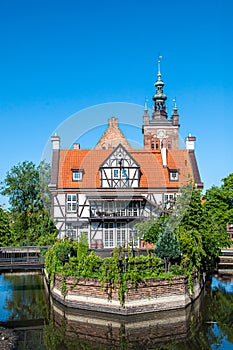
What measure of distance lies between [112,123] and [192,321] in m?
29.7

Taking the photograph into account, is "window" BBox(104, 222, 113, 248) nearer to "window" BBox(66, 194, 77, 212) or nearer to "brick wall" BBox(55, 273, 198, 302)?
"window" BBox(66, 194, 77, 212)

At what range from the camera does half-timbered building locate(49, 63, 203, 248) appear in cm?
3525

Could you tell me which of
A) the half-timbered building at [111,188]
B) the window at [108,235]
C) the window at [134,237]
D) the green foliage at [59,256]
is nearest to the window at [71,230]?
the half-timbered building at [111,188]

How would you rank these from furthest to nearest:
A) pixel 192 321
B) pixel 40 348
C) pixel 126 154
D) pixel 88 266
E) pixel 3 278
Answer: pixel 126 154
pixel 3 278
pixel 88 266
pixel 192 321
pixel 40 348

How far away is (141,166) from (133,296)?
1932 centimetres

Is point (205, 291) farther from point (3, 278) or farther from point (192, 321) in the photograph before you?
point (3, 278)

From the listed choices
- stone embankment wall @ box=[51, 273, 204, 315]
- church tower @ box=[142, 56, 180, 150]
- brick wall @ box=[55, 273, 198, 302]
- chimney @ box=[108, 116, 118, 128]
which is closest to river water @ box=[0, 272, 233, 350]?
stone embankment wall @ box=[51, 273, 204, 315]

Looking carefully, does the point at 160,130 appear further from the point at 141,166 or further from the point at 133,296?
the point at 133,296

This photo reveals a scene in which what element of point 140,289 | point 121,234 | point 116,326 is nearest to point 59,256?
point 140,289

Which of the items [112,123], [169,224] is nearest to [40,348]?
[169,224]

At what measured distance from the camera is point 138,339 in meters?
16.6

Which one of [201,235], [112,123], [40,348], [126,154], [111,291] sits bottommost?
[40,348]

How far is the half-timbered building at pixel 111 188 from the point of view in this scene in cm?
3525

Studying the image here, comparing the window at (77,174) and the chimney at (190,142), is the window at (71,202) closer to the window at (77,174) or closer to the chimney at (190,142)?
the window at (77,174)
